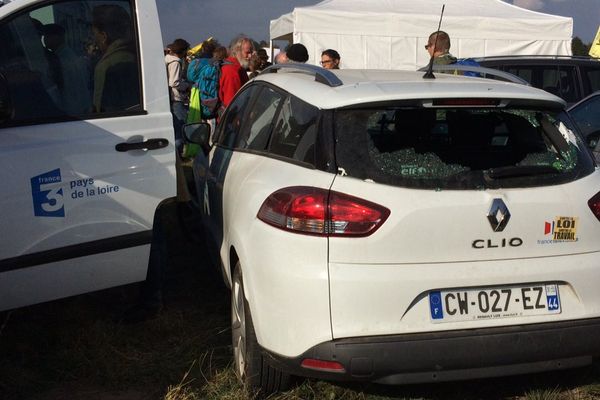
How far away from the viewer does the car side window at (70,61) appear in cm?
333

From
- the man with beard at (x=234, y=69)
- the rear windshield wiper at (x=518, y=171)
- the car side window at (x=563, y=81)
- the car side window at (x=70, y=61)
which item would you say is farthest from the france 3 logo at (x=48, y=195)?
the car side window at (x=563, y=81)

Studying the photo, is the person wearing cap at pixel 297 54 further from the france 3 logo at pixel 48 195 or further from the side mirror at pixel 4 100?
the side mirror at pixel 4 100

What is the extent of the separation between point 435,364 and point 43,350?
2.29 metres

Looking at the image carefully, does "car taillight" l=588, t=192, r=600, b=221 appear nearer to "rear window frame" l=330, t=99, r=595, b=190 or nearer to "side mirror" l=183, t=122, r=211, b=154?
"rear window frame" l=330, t=99, r=595, b=190

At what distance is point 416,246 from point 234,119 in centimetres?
215

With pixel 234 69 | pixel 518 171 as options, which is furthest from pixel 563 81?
pixel 518 171

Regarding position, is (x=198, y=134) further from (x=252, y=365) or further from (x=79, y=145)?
(x=252, y=365)

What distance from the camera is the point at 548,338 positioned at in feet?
9.21

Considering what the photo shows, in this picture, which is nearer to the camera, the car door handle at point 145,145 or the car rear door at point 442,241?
the car rear door at point 442,241

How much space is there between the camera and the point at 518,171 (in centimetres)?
290

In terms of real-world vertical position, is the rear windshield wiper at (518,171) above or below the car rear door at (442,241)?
above

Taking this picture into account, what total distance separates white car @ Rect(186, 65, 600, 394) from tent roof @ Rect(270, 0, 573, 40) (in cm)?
Result: 1141

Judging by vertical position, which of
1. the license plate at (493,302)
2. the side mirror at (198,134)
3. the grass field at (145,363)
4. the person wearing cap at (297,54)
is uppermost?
the person wearing cap at (297,54)

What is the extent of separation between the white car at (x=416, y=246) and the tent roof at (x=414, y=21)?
37.4 ft
